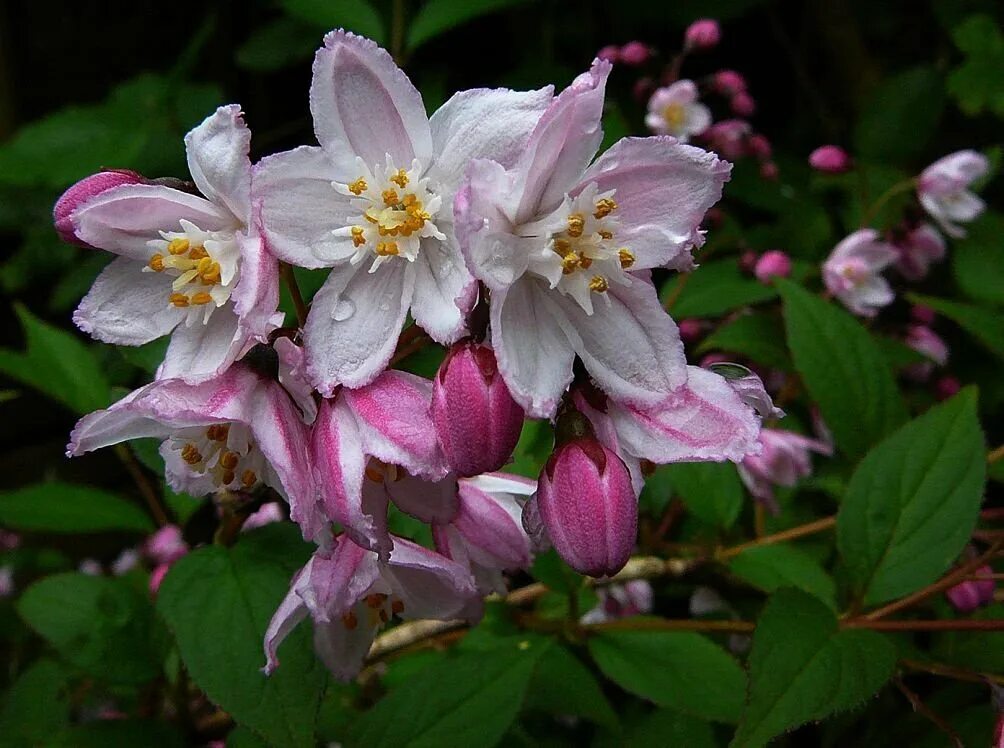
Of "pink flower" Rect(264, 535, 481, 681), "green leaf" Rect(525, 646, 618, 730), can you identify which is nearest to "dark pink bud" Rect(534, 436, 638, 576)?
"pink flower" Rect(264, 535, 481, 681)

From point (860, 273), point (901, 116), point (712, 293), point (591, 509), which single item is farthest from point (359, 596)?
point (901, 116)

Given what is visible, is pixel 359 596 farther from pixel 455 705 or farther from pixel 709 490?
pixel 709 490

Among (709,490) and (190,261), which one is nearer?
(190,261)

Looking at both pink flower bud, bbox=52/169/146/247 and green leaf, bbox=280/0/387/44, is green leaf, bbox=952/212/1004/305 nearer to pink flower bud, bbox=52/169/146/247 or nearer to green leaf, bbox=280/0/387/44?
green leaf, bbox=280/0/387/44

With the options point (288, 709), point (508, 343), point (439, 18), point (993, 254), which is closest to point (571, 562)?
point (508, 343)

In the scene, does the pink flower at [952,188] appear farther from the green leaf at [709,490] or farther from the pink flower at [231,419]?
the pink flower at [231,419]
